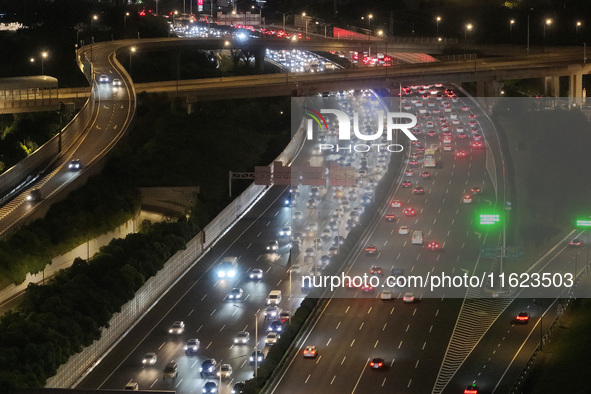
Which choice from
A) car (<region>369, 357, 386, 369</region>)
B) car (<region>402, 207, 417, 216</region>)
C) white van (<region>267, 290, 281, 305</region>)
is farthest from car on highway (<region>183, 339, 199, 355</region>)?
car (<region>402, 207, 417, 216</region>)

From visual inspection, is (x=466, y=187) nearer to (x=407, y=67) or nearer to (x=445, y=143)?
(x=445, y=143)

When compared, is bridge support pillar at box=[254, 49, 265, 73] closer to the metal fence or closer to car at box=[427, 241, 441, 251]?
the metal fence

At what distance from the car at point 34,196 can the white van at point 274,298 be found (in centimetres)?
831

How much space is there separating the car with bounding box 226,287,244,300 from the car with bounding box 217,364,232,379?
6.69m

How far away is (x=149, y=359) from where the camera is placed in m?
34.7

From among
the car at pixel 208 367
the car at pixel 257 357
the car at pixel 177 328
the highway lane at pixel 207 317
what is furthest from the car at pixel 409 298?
the car at pixel 208 367

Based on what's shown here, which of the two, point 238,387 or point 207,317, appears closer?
point 238,387

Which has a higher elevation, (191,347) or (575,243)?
(575,243)

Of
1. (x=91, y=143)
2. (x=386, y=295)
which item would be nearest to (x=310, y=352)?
(x=386, y=295)

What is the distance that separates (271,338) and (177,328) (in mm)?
2775

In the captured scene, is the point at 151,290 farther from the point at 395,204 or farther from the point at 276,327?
the point at 395,204

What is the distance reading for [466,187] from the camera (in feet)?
171

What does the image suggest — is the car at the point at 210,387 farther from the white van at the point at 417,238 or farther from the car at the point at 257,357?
the white van at the point at 417,238

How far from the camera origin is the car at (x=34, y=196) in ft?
142
